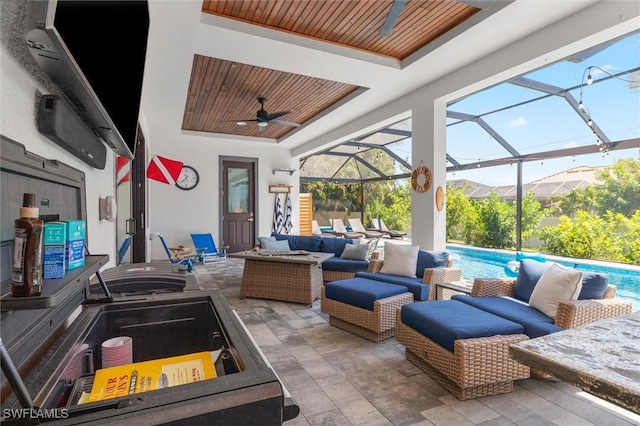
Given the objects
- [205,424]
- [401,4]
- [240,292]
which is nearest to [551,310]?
[401,4]

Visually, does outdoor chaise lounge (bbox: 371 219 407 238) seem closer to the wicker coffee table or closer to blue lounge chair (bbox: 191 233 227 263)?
blue lounge chair (bbox: 191 233 227 263)

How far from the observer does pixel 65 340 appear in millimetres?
880

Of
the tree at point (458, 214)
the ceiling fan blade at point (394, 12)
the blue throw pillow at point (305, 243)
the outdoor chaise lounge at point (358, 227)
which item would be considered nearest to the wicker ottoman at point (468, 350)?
the ceiling fan blade at point (394, 12)

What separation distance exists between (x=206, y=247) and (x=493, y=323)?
21.6ft

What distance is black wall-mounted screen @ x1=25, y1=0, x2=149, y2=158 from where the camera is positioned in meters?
0.75

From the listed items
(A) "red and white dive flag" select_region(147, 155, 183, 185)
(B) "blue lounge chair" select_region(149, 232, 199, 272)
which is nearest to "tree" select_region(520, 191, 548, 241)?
(A) "red and white dive flag" select_region(147, 155, 183, 185)

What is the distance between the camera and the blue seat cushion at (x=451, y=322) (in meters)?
2.21

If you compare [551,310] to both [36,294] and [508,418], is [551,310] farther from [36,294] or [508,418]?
[36,294]

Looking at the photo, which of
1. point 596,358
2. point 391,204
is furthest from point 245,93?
point 391,204

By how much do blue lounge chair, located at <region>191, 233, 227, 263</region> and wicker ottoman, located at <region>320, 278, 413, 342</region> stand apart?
4.82 metres

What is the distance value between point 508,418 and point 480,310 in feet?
2.74

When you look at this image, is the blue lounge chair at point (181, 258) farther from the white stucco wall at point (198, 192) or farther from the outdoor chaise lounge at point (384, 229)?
the outdoor chaise lounge at point (384, 229)

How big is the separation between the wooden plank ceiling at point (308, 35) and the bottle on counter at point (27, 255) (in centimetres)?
291

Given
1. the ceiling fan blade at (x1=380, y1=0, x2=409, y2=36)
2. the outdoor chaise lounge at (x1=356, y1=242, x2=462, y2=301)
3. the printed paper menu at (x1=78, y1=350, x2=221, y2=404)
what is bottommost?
the outdoor chaise lounge at (x1=356, y1=242, x2=462, y2=301)
